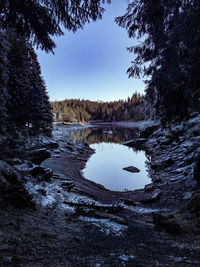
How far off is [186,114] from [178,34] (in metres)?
2.51

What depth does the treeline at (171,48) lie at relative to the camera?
362 cm

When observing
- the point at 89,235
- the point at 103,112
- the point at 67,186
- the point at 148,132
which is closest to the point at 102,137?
the point at 148,132

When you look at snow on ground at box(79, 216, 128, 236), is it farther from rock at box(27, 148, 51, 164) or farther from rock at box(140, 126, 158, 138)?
rock at box(140, 126, 158, 138)

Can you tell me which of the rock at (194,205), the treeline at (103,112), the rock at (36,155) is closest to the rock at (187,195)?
the rock at (194,205)

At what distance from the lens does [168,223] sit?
336 centimetres

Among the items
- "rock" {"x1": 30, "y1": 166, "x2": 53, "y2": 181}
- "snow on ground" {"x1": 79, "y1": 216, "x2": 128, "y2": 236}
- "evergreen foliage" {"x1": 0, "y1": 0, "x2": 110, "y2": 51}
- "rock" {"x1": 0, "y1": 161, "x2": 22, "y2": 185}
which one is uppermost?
"evergreen foliage" {"x1": 0, "y1": 0, "x2": 110, "y2": 51}

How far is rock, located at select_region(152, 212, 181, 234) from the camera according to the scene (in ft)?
10.6

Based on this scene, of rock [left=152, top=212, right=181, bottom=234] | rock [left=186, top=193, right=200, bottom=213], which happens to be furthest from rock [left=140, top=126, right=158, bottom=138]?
rock [left=152, top=212, right=181, bottom=234]

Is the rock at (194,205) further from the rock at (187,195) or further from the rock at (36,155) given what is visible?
the rock at (36,155)

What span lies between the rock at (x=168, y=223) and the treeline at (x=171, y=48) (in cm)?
336

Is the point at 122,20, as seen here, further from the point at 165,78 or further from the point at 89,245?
the point at 89,245

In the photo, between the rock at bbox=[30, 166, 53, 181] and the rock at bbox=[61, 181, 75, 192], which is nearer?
the rock at bbox=[30, 166, 53, 181]

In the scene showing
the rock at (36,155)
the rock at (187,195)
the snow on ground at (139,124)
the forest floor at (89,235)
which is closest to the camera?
the forest floor at (89,235)

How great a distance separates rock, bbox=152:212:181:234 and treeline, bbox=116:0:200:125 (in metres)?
3.36
